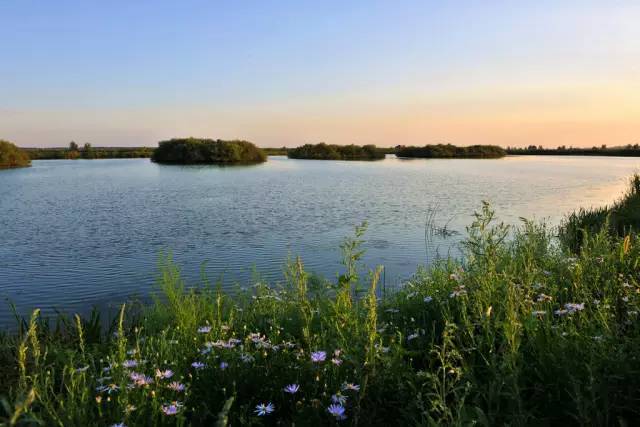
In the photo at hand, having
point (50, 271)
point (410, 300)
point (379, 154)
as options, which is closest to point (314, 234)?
point (50, 271)

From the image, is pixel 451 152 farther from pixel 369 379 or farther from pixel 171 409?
pixel 171 409

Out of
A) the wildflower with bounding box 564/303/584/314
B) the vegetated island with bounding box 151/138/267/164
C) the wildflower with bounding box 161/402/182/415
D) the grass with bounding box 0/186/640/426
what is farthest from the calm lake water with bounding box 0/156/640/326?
the vegetated island with bounding box 151/138/267/164

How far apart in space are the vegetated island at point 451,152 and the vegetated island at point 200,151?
3417 cm

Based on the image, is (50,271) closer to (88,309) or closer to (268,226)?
(88,309)

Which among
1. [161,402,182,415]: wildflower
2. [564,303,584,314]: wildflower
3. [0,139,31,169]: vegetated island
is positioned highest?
[0,139,31,169]: vegetated island

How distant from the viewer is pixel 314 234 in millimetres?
12672

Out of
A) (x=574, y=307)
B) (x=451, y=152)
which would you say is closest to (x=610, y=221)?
(x=574, y=307)

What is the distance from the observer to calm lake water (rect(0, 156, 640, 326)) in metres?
8.44

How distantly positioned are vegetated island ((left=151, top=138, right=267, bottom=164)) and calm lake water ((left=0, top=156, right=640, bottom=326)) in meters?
29.0

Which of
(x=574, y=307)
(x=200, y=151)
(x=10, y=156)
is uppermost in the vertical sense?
(x=200, y=151)

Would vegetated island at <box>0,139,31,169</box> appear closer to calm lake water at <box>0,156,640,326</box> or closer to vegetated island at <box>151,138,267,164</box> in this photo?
vegetated island at <box>151,138,267,164</box>

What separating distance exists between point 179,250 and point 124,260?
48.7 inches

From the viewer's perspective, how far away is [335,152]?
7306 centimetres

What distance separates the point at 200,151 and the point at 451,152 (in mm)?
42857
